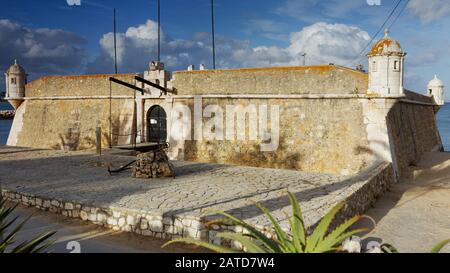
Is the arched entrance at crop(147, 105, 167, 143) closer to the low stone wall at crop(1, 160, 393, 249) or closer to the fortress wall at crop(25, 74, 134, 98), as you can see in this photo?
the fortress wall at crop(25, 74, 134, 98)

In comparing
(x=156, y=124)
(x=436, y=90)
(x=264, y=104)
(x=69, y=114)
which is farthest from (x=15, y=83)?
(x=436, y=90)

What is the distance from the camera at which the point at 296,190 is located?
7445 mm

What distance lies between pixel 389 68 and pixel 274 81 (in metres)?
3.78

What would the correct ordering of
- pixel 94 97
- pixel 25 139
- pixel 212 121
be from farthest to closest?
pixel 25 139
pixel 94 97
pixel 212 121

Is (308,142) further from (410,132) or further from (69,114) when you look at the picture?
(69,114)

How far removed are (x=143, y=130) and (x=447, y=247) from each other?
12480mm

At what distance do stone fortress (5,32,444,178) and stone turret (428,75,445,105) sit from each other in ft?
13.3

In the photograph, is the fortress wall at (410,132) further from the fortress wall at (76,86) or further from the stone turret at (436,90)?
the fortress wall at (76,86)

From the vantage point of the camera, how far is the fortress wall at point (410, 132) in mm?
12211

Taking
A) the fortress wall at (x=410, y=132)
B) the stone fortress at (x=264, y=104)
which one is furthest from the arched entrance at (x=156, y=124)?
A: the fortress wall at (x=410, y=132)

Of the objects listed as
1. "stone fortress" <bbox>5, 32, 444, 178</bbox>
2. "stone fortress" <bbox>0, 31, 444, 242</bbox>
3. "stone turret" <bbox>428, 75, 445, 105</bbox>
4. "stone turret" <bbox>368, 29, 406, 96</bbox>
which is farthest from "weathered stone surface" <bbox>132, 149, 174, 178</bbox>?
"stone turret" <bbox>428, 75, 445, 105</bbox>
